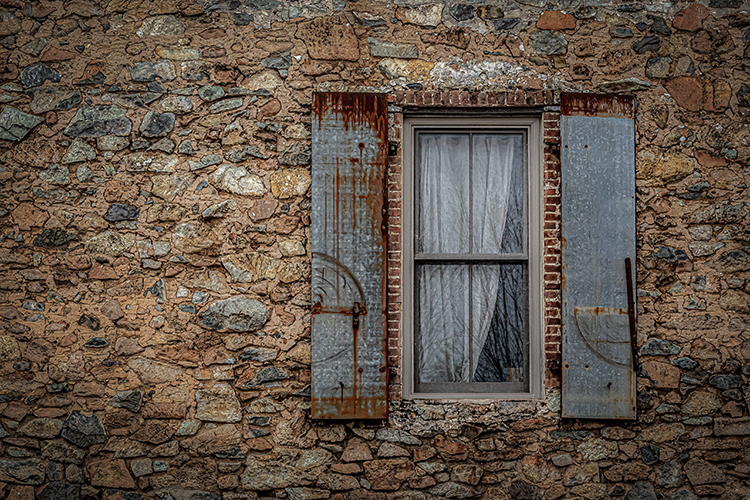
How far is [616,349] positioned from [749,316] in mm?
904

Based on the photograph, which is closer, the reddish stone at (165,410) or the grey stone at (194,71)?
the reddish stone at (165,410)

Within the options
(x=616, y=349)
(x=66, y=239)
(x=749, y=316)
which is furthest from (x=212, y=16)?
(x=749, y=316)

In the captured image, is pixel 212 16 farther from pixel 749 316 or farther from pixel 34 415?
pixel 749 316

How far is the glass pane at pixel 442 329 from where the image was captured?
3354mm

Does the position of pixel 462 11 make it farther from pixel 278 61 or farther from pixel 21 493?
pixel 21 493

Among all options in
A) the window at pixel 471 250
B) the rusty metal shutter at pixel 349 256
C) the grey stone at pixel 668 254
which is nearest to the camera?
the rusty metal shutter at pixel 349 256

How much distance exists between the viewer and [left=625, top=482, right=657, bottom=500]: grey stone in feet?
10.3

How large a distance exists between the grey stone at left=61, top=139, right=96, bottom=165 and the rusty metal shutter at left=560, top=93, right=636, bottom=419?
3.03 meters

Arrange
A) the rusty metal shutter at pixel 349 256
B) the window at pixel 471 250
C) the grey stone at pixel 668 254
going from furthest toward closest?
the window at pixel 471 250
the grey stone at pixel 668 254
the rusty metal shutter at pixel 349 256

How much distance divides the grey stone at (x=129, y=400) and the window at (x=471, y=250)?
1.76 m

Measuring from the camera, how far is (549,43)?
327cm

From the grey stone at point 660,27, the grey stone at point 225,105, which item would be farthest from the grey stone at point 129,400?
the grey stone at point 660,27

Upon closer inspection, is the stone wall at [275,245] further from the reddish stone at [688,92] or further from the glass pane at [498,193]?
the glass pane at [498,193]

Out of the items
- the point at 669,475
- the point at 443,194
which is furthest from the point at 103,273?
the point at 669,475
